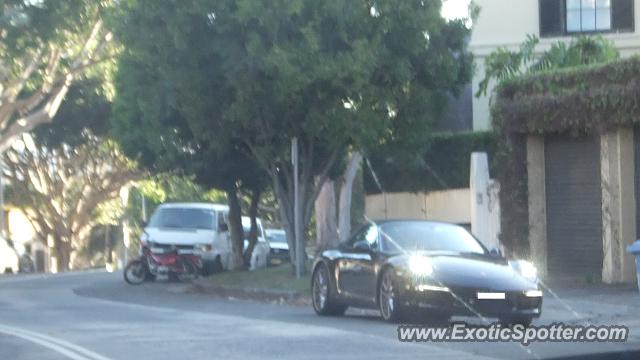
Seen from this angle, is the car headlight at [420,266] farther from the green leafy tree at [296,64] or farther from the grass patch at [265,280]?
the green leafy tree at [296,64]

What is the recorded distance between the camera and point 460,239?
17.4 m

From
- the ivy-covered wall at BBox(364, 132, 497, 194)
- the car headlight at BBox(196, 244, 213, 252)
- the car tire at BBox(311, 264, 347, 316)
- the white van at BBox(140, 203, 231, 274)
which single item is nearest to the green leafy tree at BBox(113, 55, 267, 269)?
the white van at BBox(140, 203, 231, 274)

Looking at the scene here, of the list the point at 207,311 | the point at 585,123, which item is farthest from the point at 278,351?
the point at 585,123

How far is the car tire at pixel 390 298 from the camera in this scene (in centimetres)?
1616

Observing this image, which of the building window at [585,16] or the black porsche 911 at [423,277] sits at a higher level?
the building window at [585,16]

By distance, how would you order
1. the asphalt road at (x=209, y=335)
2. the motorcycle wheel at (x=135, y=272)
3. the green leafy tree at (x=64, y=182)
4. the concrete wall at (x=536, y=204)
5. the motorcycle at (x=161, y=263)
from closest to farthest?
Answer: the asphalt road at (x=209, y=335), the concrete wall at (x=536, y=204), the motorcycle at (x=161, y=263), the motorcycle wheel at (x=135, y=272), the green leafy tree at (x=64, y=182)

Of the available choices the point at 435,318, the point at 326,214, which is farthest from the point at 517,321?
the point at 326,214

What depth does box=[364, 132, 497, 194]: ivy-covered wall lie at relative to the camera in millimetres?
28828

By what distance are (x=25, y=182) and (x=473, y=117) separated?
23433mm

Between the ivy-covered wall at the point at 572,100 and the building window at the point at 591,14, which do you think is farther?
the building window at the point at 591,14

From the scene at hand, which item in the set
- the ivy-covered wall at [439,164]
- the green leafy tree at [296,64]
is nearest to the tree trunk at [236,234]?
the ivy-covered wall at [439,164]

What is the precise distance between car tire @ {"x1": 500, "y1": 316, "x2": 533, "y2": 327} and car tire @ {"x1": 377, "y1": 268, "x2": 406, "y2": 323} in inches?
47.7

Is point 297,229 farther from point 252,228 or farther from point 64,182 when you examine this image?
point 64,182

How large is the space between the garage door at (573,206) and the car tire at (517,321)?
7684mm
